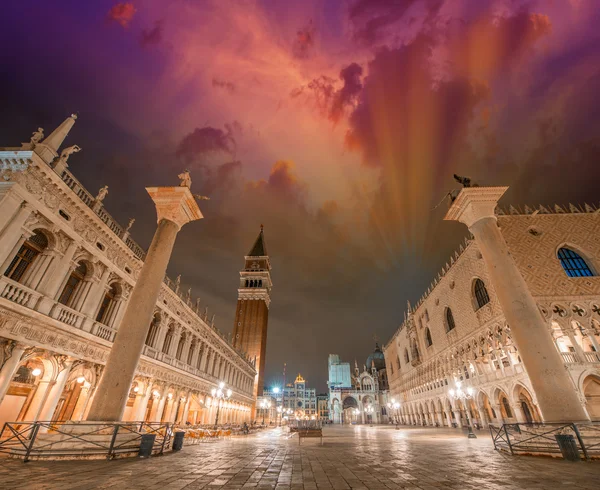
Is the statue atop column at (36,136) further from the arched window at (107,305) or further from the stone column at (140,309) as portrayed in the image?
the arched window at (107,305)

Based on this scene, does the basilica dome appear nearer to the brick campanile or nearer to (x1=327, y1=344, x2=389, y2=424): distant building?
(x1=327, y1=344, x2=389, y2=424): distant building

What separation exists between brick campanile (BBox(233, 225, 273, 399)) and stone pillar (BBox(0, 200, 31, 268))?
1857 inches

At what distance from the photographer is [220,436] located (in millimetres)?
19422

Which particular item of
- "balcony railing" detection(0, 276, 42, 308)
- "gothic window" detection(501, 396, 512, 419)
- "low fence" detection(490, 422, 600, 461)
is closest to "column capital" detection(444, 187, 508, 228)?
"low fence" detection(490, 422, 600, 461)

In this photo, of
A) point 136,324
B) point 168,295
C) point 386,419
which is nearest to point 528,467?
point 136,324

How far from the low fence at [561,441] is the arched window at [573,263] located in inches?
799

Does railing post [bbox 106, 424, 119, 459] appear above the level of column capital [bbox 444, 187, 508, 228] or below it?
below

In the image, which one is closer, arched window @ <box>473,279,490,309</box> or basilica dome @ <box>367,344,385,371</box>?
arched window @ <box>473,279,490,309</box>

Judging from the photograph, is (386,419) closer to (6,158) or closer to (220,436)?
(220,436)

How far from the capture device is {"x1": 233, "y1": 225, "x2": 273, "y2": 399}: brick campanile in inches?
2319

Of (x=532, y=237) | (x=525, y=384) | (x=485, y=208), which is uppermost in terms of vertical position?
(x=532, y=237)

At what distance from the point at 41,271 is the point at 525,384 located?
3140 cm

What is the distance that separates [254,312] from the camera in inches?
2457

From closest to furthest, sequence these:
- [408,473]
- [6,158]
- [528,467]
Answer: [408,473] < [528,467] < [6,158]
